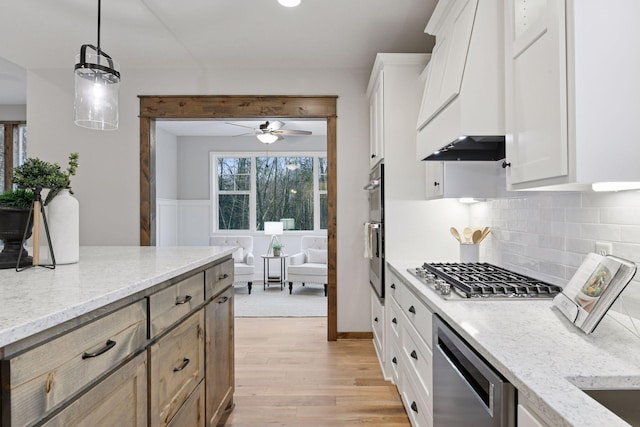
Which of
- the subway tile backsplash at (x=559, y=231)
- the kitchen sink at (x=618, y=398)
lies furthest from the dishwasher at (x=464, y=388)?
the subway tile backsplash at (x=559, y=231)

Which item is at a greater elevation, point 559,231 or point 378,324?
point 559,231

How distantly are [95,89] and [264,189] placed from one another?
5.56 m

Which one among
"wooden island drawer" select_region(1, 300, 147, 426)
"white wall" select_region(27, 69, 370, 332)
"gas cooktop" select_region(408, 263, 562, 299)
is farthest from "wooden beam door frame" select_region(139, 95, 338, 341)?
"wooden island drawer" select_region(1, 300, 147, 426)

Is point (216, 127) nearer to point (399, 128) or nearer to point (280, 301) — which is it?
point (280, 301)

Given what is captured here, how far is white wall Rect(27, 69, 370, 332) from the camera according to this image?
3.88 m

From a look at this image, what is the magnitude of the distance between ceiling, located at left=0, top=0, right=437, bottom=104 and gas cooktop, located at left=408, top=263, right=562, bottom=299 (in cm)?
186

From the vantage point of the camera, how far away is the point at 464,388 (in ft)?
4.12

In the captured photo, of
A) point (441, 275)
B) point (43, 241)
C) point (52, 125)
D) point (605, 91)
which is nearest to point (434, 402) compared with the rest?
point (441, 275)

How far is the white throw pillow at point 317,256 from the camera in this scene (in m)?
6.39

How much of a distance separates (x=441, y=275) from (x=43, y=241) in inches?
85.7

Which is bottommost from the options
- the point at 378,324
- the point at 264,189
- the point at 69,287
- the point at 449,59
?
the point at 378,324

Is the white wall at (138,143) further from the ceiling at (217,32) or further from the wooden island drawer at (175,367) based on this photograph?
the wooden island drawer at (175,367)

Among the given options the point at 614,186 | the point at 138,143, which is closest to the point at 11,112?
the point at 138,143

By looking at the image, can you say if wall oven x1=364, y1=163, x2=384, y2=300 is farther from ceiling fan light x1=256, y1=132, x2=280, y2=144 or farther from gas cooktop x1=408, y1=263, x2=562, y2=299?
ceiling fan light x1=256, y1=132, x2=280, y2=144
